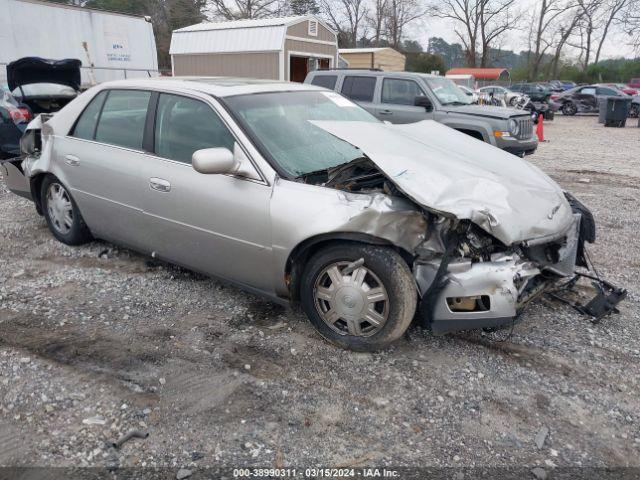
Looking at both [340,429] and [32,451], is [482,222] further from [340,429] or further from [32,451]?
[32,451]

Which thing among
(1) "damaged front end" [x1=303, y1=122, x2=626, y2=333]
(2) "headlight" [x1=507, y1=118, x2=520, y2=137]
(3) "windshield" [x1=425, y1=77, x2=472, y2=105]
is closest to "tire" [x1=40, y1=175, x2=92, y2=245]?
(1) "damaged front end" [x1=303, y1=122, x2=626, y2=333]

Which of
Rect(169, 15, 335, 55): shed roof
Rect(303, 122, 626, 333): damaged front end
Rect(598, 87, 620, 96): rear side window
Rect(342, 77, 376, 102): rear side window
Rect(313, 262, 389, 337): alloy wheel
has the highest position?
Rect(169, 15, 335, 55): shed roof

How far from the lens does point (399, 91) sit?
9.84 meters

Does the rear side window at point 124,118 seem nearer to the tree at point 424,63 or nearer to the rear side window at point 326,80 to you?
the rear side window at point 326,80

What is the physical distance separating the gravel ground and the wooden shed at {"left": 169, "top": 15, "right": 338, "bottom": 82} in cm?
1679

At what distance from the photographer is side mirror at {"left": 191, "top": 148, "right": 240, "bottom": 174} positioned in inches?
125

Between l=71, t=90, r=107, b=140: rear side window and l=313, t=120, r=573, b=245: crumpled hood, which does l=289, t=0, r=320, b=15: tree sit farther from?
l=313, t=120, r=573, b=245: crumpled hood

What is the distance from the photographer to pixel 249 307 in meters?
3.89

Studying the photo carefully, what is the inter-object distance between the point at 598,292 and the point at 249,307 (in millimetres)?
2646

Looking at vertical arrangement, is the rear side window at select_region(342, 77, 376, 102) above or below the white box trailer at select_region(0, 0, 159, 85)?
below

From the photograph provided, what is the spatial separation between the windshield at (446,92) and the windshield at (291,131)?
243 inches

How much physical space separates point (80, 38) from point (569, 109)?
22538 millimetres

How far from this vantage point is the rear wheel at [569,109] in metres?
26.0

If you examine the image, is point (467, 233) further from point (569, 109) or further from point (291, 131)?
point (569, 109)
